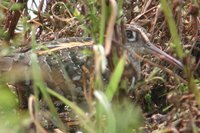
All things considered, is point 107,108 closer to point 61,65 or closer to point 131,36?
point 61,65

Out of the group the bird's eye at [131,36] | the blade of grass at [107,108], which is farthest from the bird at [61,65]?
the blade of grass at [107,108]

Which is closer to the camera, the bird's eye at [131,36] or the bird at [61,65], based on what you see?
the bird at [61,65]

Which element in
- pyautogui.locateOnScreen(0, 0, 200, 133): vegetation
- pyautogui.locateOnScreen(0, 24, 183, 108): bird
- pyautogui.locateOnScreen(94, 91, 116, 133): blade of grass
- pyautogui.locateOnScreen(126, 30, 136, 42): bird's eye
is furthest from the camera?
pyautogui.locateOnScreen(126, 30, 136, 42): bird's eye

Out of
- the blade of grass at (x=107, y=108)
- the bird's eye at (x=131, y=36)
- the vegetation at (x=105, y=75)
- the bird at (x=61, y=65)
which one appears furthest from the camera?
the bird's eye at (x=131, y=36)

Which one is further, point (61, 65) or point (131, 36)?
point (131, 36)

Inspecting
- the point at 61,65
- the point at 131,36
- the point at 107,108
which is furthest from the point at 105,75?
the point at 107,108

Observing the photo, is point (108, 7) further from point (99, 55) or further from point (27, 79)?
Result: point (27, 79)

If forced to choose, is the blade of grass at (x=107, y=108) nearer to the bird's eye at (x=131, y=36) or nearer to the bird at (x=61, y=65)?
the bird at (x=61, y=65)

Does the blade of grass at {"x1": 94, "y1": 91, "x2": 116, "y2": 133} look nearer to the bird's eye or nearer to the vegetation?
the vegetation

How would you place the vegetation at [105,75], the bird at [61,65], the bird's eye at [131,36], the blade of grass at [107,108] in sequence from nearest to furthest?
the blade of grass at [107,108]
the vegetation at [105,75]
the bird at [61,65]
the bird's eye at [131,36]

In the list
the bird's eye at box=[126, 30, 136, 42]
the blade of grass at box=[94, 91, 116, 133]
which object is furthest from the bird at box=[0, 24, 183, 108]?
the blade of grass at box=[94, 91, 116, 133]

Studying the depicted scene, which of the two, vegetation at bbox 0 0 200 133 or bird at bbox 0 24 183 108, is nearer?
vegetation at bbox 0 0 200 133

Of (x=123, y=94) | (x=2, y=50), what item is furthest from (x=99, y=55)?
(x=2, y=50)
